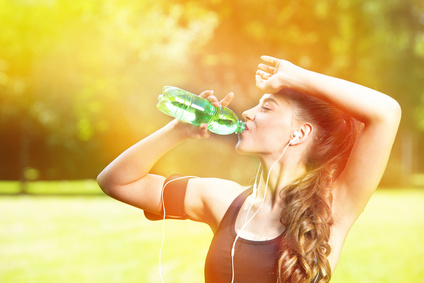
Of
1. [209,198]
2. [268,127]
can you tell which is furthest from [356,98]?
[209,198]

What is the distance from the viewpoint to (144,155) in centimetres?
242

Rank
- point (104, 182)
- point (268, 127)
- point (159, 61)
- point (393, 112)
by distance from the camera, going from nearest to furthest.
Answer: point (393, 112) < point (268, 127) < point (104, 182) < point (159, 61)

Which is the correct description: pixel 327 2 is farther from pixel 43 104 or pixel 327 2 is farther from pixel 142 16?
pixel 43 104

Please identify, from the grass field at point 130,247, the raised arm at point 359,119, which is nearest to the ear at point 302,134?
the raised arm at point 359,119

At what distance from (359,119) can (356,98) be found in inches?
3.2

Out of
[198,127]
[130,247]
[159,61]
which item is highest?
[198,127]

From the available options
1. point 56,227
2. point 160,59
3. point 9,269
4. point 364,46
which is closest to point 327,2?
point 364,46

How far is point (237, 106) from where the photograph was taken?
A: 18109 mm

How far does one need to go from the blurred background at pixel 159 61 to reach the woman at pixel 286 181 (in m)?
14.0

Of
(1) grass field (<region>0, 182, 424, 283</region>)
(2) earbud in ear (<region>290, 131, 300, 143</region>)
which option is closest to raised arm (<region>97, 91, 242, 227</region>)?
(2) earbud in ear (<region>290, 131, 300, 143</region>)

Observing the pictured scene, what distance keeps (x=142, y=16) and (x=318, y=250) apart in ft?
58.3

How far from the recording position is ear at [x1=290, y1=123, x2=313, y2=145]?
88.6 inches

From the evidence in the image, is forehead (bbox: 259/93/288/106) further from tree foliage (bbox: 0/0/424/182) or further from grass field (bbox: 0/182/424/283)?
tree foliage (bbox: 0/0/424/182)

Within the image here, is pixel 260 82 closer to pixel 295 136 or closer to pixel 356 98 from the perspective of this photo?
pixel 295 136
